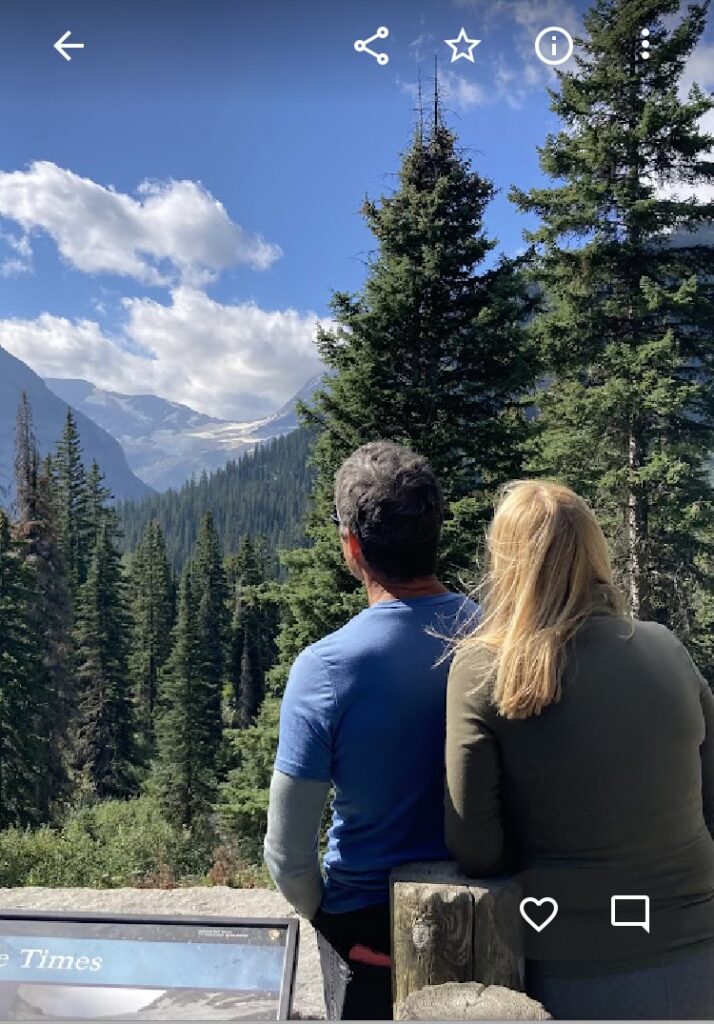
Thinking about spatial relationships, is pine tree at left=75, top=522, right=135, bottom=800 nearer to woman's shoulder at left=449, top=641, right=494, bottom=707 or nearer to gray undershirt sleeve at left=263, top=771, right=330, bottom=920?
gray undershirt sleeve at left=263, top=771, right=330, bottom=920

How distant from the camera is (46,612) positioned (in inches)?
1047

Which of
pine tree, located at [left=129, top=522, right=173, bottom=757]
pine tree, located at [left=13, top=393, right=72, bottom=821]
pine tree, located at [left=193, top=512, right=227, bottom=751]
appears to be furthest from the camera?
pine tree, located at [left=193, top=512, right=227, bottom=751]

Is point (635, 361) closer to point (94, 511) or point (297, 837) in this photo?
point (297, 837)

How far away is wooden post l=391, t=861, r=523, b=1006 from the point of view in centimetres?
161

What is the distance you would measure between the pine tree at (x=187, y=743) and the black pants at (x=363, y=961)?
28706 mm

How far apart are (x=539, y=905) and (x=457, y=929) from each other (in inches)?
7.0

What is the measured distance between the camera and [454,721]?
1.61 m

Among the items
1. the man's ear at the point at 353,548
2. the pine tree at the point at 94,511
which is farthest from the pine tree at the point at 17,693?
the pine tree at the point at 94,511

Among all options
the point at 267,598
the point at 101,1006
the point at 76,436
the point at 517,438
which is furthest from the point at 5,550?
the point at 76,436

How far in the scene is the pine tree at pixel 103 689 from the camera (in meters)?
34.7

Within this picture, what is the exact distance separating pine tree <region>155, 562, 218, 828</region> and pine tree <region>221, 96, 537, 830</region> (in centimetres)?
2194

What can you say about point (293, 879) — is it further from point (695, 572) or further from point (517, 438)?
point (695, 572)

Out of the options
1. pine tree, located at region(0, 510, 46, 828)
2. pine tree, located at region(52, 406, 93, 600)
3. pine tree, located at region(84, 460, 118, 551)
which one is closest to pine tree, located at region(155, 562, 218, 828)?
pine tree, located at region(0, 510, 46, 828)

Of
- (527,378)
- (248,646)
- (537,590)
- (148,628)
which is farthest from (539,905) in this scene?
(248,646)
